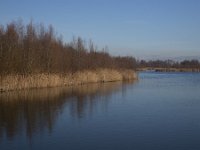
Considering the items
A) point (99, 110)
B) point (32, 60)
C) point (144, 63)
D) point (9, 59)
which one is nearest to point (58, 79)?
point (32, 60)

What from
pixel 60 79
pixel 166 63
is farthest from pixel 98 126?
pixel 166 63

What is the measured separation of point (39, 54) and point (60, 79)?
10.1 ft

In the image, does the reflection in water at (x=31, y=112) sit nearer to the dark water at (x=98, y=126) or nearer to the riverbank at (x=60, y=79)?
the dark water at (x=98, y=126)

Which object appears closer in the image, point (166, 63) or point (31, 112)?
point (31, 112)

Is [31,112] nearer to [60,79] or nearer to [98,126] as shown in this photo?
[98,126]

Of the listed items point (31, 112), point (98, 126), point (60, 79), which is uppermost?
point (60, 79)

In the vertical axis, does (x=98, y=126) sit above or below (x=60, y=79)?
below

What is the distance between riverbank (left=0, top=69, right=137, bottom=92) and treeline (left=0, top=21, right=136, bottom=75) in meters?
0.52

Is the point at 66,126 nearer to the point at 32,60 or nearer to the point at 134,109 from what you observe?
the point at 134,109

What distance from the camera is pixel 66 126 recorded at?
1315 cm

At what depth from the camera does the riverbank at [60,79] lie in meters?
26.7

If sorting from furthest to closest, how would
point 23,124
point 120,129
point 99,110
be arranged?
point 99,110 → point 23,124 → point 120,129

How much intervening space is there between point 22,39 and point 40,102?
40.7 feet

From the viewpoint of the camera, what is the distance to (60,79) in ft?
111
